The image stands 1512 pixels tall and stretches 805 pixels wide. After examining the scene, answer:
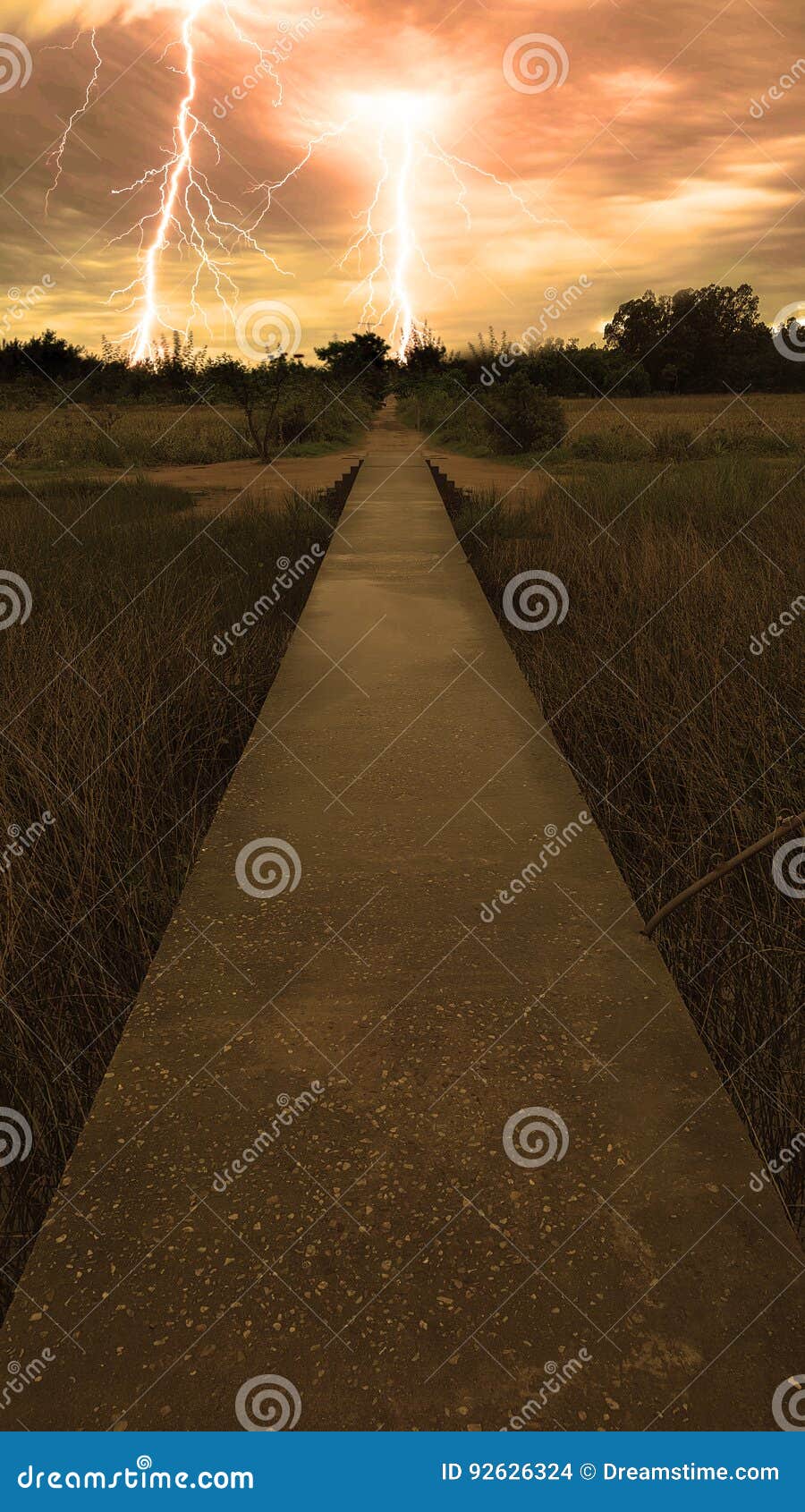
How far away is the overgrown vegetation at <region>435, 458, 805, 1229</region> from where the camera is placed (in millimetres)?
2354

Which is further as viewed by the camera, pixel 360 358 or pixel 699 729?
pixel 360 358

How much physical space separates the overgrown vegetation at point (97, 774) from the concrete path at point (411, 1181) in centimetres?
21

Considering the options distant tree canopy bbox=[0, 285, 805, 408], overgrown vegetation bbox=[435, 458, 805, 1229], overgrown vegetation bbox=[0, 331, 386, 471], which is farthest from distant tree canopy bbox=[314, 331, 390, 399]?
overgrown vegetation bbox=[435, 458, 805, 1229]

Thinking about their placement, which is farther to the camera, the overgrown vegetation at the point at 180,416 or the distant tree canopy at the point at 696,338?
the distant tree canopy at the point at 696,338

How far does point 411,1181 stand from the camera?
1731mm

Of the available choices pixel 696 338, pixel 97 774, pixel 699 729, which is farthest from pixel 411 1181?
pixel 696 338

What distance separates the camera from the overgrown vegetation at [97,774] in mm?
2283

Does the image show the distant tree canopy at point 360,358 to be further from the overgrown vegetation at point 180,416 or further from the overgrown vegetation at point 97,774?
the overgrown vegetation at point 97,774

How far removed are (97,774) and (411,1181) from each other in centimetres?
235

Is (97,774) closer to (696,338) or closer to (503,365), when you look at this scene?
(503,365)

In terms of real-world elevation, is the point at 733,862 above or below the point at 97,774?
above

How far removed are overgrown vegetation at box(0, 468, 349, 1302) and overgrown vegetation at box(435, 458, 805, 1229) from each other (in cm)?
150

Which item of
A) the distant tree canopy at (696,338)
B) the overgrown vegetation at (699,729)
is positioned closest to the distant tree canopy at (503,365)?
A: the distant tree canopy at (696,338)

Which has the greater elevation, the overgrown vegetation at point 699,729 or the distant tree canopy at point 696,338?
the distant tree canopy at point 696,338
